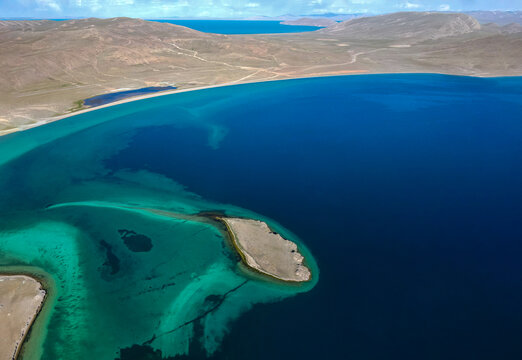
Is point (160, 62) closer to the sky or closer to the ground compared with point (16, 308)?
closer to the sky

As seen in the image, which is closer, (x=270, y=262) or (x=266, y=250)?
(x=270, y=262)

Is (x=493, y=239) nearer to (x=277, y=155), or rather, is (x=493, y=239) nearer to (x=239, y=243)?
(x=239, y=243)

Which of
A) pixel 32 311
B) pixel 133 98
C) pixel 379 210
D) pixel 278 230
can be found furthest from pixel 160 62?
pixel 32 311

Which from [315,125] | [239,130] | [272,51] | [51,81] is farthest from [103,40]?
[315,125]

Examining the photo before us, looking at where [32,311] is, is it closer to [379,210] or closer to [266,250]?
[266,250]

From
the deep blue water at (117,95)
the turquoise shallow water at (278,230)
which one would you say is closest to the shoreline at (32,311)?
the turquoise shallow water at (278,230)

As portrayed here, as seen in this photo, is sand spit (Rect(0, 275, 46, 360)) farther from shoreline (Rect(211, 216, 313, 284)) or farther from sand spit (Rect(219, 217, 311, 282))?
sand spit (Rect(219, 217, 311, 282))

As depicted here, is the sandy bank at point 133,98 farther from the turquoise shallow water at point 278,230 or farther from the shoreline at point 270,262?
the shoreline at point 270,262
